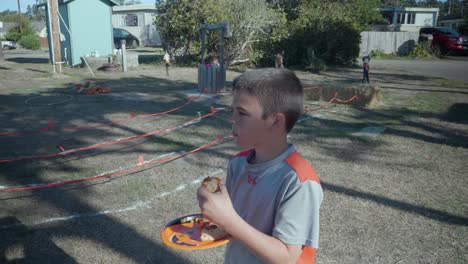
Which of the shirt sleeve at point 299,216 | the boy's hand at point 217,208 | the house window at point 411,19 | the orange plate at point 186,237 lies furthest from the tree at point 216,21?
the house window at point 411,19

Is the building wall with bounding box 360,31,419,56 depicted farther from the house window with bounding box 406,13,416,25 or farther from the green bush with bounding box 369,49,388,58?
the house window with bounding box 406,13,416,25

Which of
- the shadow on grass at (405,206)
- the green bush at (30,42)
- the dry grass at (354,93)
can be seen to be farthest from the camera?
the green bush at (30,42)

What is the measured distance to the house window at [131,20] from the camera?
1784 inches

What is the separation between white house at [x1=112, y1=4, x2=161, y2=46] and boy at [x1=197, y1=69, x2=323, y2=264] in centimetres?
4463

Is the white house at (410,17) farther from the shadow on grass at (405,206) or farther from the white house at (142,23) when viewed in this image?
the shadow on grass at (405,206)

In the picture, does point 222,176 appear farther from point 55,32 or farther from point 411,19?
point 411,19

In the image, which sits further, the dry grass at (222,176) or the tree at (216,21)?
the tree at (216,21)

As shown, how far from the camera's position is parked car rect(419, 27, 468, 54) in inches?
1104

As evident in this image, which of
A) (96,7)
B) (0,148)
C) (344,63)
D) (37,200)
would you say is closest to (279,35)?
(344,63)

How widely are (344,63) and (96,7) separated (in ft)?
53.3

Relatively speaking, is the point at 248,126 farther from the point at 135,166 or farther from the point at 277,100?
the point at 135,166

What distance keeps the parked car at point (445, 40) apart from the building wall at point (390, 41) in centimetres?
103

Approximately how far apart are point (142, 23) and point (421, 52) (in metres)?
31.2

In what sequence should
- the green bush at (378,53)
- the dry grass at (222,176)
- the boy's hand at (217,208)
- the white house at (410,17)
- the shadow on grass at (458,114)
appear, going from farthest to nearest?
the white house at (410,17), the green bush at (378,53), the shadow on grass at (458,114), the dry grass at (222,176), the boy's hand at (217,208)
